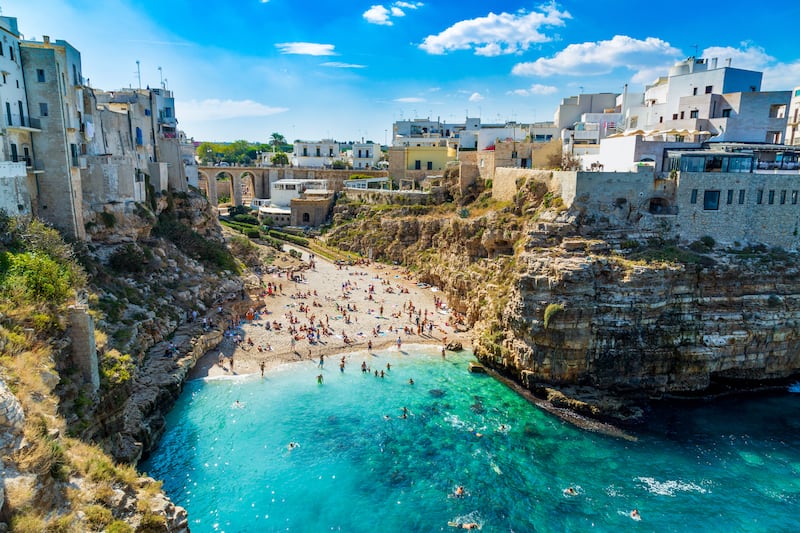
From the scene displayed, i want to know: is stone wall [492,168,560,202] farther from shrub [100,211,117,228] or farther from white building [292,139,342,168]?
white building [292,139,342,168]

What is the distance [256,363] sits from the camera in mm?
27859

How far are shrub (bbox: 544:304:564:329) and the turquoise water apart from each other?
13.3 ft

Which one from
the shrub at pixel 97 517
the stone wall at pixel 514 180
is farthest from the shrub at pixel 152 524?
the stone wall at pixel 514 180

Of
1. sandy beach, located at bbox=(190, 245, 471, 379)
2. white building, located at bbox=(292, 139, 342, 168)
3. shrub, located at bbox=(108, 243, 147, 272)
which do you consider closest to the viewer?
shrub, located at bbox=(108, 243, 147, 272)

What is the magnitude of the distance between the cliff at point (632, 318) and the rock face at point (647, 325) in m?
0.05

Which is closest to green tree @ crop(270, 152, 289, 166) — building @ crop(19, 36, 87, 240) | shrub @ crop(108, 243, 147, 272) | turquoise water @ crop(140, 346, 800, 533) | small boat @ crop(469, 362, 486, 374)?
shrub @ crop(108, 243, 147, 272)

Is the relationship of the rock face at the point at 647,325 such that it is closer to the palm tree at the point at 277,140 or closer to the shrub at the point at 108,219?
the shrub at the point at 108,219

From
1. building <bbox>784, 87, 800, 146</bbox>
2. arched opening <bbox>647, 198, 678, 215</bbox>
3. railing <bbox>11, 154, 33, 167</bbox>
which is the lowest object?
→ arched opening <bbox>647, 198, 678, 215</bbox>

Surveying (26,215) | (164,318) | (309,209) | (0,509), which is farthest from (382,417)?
(309,209)

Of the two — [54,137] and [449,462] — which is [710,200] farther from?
[54,137]

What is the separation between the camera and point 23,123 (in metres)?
24.3

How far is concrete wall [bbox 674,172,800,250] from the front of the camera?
28.4 meters

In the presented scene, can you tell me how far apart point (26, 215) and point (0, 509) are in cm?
1829

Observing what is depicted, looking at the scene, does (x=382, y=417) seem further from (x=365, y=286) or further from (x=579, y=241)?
(x=365, y=286)
